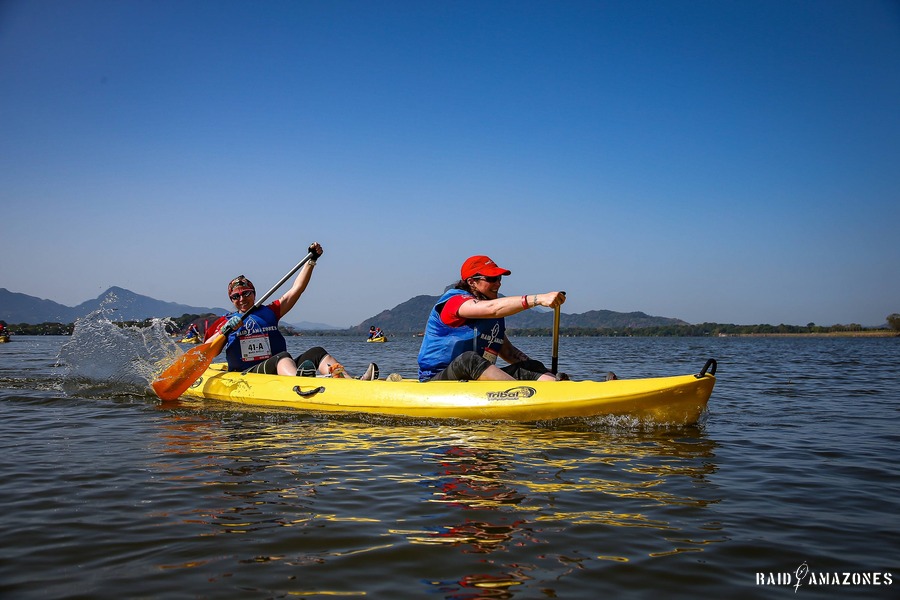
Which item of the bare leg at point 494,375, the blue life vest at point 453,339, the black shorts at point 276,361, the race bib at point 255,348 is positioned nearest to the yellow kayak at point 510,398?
the bare leg at point 494,375

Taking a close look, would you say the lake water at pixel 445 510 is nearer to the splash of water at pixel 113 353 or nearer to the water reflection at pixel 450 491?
the water reflection at pixel 450 491

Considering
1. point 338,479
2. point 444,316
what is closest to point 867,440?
point 444,316

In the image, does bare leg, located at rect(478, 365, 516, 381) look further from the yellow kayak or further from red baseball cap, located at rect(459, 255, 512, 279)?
red baseball cap, located at rect(459, 255, 512, 279)

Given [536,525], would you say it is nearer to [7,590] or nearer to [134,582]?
[134,582]

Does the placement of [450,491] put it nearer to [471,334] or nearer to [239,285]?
[471,334]

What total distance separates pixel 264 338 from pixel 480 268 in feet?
13.3

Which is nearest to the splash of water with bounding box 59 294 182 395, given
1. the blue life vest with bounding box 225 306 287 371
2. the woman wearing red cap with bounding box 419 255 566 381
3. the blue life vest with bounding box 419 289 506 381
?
the blue life vest with bounding box 225 306 287 371

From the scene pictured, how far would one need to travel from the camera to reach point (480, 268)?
273 inches

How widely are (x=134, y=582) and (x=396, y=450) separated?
300 centimetres

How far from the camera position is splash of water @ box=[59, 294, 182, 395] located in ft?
35.6

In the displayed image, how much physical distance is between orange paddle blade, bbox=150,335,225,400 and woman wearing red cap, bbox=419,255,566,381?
367cm

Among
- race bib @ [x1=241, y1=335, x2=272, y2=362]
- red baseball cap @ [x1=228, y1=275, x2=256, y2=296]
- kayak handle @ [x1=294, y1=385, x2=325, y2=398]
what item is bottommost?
kayak handle @ [x1=294, y1=385, x2=325, y2=398]

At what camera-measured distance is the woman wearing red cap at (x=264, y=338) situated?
8805mm

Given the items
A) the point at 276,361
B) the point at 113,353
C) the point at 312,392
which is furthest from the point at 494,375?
the point at 113,353
